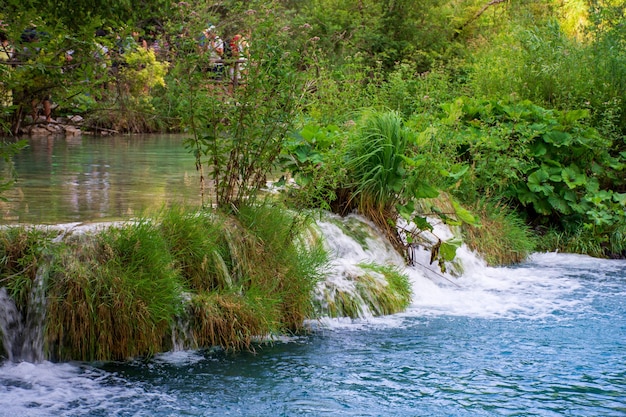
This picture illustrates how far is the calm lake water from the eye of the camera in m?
7.80

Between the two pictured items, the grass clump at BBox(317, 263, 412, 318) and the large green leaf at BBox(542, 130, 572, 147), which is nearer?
the grass clump at BBox(317, 263, 412, 318)

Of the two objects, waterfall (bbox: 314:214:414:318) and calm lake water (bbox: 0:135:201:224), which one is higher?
calm lake water (bbox: 0:135:201:224)

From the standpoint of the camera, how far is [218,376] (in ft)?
19.9

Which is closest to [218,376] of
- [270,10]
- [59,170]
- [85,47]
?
[85,47]

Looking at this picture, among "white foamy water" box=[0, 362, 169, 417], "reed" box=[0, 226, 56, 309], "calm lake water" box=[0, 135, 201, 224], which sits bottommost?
"white foamy water" box=[0, 362, 169, 417]

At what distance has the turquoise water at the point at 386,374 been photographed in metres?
5.51

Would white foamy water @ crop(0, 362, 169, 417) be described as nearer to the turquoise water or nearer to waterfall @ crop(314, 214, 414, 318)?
the turquoise water

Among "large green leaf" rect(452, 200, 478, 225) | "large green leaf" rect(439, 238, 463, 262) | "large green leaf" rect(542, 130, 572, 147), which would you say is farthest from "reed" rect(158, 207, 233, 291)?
"large green leaf" rect(542, 130, 572, 147)

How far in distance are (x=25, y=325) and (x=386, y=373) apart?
2.62 meters

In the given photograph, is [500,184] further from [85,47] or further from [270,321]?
[85,47]

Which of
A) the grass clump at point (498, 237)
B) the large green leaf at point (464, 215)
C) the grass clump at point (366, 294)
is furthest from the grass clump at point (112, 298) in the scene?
the grass clump at point (498, 237)

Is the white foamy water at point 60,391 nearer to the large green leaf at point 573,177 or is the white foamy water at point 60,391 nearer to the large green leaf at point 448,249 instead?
the large green leaf at point 448,249

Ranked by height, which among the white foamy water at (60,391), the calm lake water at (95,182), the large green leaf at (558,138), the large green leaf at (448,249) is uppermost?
the large green leaf at (558,138)

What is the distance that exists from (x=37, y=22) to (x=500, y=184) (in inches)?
312
